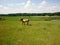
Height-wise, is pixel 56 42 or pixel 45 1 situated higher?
pixel 45 1

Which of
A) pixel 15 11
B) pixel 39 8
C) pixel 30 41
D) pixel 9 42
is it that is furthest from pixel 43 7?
pixel 9 42

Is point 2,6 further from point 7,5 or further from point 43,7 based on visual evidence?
point 43,7

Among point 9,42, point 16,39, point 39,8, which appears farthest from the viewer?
point 39,8

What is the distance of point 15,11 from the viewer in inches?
170

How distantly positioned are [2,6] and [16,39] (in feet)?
4.07

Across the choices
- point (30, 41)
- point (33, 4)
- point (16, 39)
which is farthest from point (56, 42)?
point (33, 4)

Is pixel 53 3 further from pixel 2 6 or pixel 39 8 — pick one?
pixel 2 6

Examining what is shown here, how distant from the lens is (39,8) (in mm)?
4500

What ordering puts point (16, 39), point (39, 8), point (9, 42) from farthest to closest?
point (39, 8)
point (16, 39)
point (9, 42)

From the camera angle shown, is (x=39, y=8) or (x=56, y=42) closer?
(x=56, y=42)

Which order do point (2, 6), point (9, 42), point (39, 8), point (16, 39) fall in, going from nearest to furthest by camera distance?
1. point (9, 42)
2. point (16, 39)
3. point (2, 6)
4. point (39, 8)

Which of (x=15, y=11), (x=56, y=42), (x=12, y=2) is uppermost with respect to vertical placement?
(x=12, y=2)

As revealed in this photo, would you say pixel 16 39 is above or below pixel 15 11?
below

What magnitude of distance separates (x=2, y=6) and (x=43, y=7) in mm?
1500
